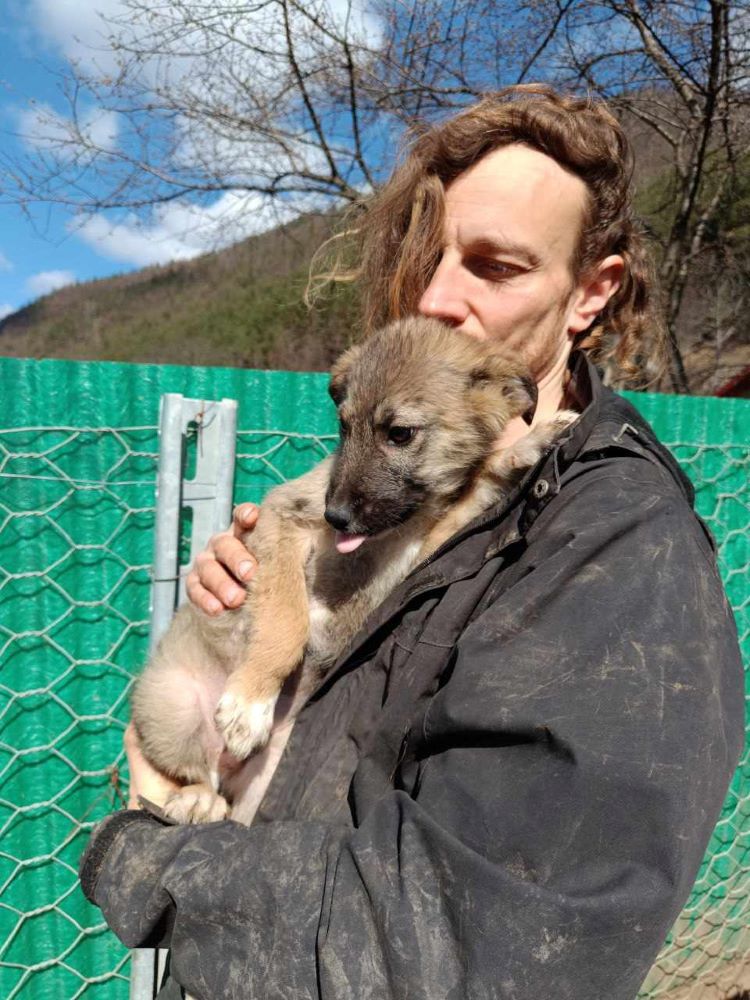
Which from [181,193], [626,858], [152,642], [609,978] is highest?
[181,193]

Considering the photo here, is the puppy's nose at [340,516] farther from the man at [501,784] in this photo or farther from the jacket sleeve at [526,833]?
the jacket sleeve at [526,833]

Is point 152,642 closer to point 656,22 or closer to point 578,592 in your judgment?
point 578,592

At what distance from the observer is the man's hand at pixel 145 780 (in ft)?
7.52

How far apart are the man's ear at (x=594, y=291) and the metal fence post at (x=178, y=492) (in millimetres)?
1164

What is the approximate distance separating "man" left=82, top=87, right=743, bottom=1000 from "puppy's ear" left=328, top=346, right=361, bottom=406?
3.38 feet

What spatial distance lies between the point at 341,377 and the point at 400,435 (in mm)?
340

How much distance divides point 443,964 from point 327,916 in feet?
0.64

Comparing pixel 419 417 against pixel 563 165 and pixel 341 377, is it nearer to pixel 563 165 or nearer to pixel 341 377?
pixel 341 377

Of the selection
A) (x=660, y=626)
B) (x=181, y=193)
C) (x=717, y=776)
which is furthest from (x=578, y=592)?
(x=181, y=193)

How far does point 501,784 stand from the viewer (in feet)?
3.70

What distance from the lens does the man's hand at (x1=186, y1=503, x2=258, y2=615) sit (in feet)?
7.45

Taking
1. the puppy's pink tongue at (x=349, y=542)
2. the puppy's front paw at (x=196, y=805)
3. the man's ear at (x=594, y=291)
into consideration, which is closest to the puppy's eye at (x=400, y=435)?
the puppy's pink tongue at (x=349, y=542)

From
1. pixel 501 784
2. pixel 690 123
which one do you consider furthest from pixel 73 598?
pixel 690 123

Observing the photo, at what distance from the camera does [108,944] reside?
3.04 meters
